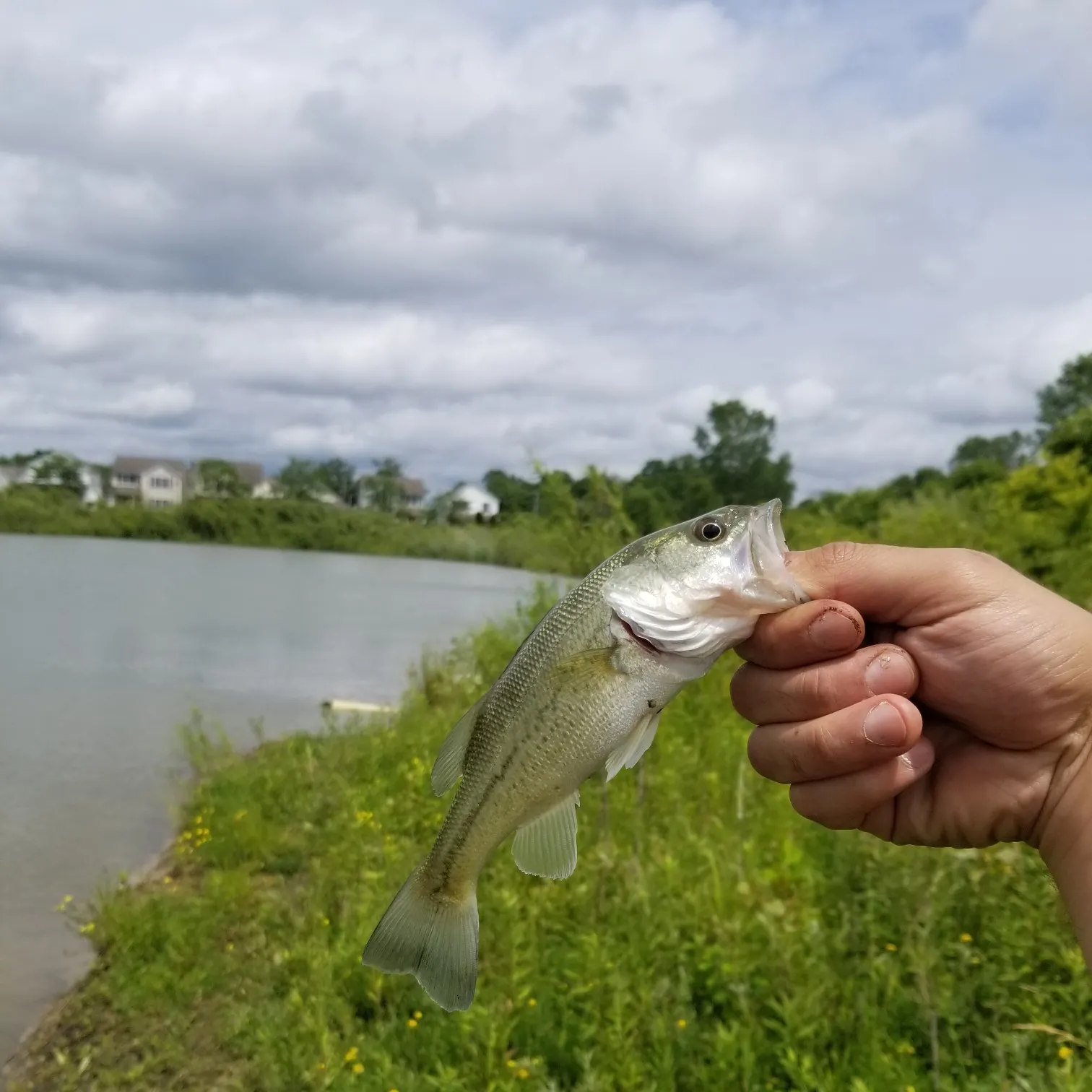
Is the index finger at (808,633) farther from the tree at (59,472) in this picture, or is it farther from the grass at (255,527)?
the tree at (59,472)

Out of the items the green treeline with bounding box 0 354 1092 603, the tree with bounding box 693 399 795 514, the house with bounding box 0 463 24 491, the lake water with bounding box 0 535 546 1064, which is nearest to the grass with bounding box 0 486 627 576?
the green treeline with bounding box 0 354 1092 603

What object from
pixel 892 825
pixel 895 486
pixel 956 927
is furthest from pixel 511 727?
pixel 895 486

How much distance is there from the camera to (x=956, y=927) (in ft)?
14.5

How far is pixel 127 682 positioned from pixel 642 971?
56.7ft

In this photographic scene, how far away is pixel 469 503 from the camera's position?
9775 centimetres

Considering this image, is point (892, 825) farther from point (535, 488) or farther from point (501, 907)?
point (535, 488)

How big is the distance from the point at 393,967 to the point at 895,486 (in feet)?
175

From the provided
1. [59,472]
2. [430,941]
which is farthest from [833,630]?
[59,472]

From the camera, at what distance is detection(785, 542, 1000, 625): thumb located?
2471 mm

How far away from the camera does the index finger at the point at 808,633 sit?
242 centimetres

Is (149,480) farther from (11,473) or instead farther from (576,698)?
(576,698)

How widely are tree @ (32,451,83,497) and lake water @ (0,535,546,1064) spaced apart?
2169 inches

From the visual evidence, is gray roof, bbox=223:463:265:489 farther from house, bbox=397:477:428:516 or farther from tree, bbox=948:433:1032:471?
tree, bbox=948:433:1032:471

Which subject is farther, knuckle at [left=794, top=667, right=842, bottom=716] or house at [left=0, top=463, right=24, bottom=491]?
house at [left=0, top=463, right=24, bottom=491]
